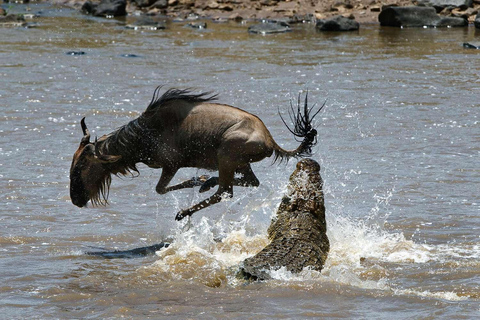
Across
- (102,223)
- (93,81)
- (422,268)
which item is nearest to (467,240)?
(422,268)

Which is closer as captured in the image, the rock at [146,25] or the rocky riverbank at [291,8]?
the rock at [146,25]

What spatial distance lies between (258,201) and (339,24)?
1518 cm

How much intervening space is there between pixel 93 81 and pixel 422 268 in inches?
406

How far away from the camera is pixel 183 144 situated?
710 cm

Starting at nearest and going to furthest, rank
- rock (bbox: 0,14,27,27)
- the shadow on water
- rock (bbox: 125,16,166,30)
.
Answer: the shadow on water, rock (bbox: 125,16,166,30), rock (bbox: 0,14,27,27)

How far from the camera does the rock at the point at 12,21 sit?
24.1m

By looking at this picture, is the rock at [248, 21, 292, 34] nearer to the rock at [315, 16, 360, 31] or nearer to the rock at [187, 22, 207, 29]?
→ the rock at [315, 16, 360, 31]

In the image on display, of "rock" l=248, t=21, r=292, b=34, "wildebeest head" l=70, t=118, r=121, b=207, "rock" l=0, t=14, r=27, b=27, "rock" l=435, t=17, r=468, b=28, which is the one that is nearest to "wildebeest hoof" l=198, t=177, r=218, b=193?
"wildebeest head" l=70, t=118, r=121, b=207

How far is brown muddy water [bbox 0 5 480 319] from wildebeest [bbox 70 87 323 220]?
0.60 m

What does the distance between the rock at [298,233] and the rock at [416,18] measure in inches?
676

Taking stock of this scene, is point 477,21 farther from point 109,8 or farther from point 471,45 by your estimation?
point 109,8

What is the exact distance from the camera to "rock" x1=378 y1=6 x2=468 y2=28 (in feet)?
76.9

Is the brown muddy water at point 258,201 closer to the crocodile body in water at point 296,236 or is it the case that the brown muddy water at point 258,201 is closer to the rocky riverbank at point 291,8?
the crocodile body in water at point 296,236

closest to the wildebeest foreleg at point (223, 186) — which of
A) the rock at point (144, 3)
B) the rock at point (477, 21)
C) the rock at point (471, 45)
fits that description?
the rock at point (471, 45)
